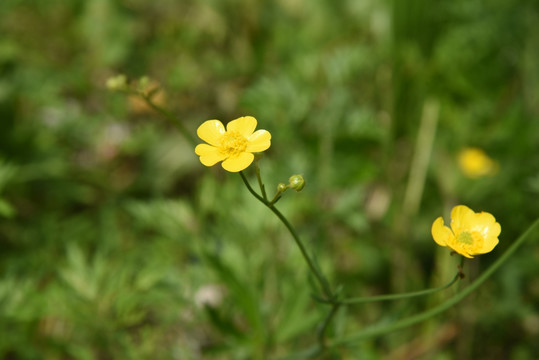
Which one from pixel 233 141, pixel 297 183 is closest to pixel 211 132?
pixel 233 141

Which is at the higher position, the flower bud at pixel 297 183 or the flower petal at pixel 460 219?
the flower petal at pixel 460 219

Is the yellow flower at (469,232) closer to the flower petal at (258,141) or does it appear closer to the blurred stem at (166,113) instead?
the flower petal at (258,141)

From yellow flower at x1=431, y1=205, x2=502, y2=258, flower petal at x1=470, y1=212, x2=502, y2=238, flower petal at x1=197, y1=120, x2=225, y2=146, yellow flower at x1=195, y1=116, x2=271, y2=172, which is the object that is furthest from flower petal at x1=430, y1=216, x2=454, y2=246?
flower petal at x1=197, y1=120, x2=225, y2=146

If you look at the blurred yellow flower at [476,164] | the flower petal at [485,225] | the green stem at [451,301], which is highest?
the blurred yellow flower at [476,164]

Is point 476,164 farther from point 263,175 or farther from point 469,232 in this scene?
point 469,232

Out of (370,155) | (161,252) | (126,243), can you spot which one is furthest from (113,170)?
(370,155)

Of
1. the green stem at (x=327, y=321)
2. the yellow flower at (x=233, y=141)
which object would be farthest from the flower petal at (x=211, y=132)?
the green stem at (x=327, y=321)
